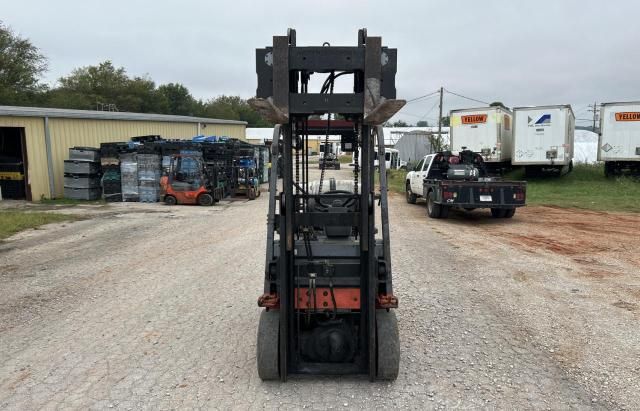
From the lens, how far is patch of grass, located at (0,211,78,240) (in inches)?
A: 500

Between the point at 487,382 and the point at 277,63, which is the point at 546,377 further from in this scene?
the point at 277,63

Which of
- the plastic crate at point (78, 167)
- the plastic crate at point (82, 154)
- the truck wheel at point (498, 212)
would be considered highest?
the plastic crate at point (82, 154)

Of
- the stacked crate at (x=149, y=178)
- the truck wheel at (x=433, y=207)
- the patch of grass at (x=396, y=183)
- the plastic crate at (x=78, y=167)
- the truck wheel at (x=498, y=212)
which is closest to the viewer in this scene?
the truck wheel at (x=433, y=207)

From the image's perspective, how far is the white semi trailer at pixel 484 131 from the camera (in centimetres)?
2222

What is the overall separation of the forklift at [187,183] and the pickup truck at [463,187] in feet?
25.6

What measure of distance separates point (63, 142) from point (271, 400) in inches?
769

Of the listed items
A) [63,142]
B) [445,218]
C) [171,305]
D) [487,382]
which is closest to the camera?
[487,382]

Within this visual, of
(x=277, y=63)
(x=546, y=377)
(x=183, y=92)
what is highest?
(x=183, y=92)

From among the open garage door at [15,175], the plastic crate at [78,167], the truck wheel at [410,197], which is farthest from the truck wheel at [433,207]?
the open garage door at [15,175]

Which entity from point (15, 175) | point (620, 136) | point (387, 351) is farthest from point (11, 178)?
point (620, 136)

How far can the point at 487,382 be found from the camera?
14.6 feet

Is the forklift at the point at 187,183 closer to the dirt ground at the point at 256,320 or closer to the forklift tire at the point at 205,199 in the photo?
the forklift tire at the point at 205,199

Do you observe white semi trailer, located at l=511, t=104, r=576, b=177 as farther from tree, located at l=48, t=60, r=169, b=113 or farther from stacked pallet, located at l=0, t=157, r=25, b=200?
tree, located at l=48, t=60, r=169, b=113

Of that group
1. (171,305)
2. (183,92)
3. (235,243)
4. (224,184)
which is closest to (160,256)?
(235,243)
